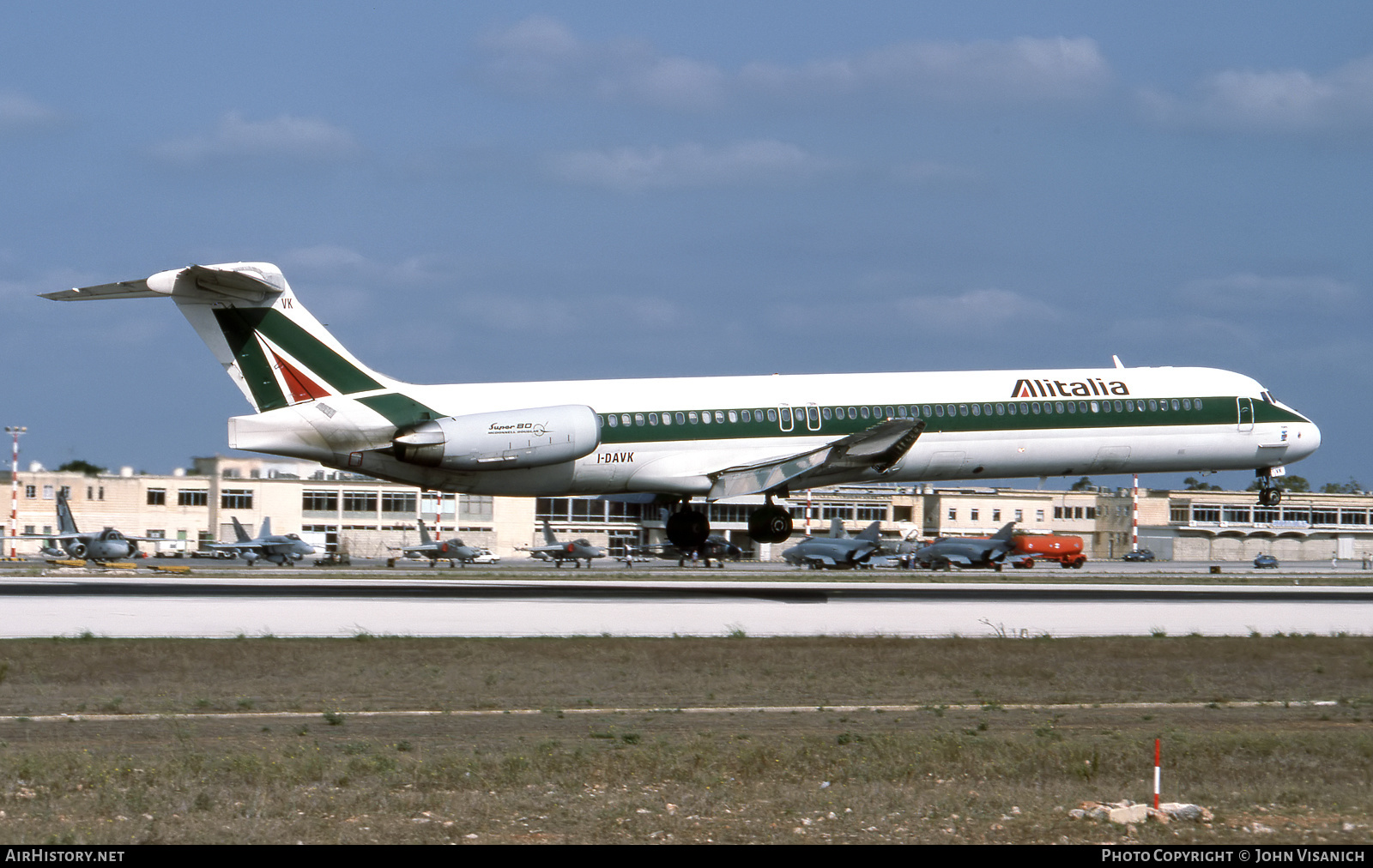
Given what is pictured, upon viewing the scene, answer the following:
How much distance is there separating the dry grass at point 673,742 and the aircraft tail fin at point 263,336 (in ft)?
29.0

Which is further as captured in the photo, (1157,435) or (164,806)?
(1157,435)

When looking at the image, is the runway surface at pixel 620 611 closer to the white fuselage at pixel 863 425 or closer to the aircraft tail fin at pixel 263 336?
the white fuselage at pixel 863 425

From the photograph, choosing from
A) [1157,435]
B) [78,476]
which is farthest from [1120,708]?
[78,476]

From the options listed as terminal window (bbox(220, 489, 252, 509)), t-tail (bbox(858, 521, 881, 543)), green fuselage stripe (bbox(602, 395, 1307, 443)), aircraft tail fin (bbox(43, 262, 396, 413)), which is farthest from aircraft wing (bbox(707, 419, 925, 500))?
terminal window (bbox(220, 489, 252, 509))

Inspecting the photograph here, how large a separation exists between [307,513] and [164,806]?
104827mm

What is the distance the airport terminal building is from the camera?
10794cm

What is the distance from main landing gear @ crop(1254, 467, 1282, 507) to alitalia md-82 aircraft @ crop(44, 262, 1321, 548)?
7cm

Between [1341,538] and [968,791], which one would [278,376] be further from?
[1341,538]

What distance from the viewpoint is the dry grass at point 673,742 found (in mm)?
13539

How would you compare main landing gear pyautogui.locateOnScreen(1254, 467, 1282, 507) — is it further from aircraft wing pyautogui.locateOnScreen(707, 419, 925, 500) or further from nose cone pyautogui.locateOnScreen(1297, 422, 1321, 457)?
aircraft wing pyautogui.locateOnScreen(707, 419, 925, 500)

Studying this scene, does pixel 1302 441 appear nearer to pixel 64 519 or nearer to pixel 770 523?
pixel 770 523

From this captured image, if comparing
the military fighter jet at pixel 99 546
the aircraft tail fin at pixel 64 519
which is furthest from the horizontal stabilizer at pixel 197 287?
the aircraft tail fin at pixel 64 519

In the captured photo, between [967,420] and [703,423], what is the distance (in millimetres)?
7508
